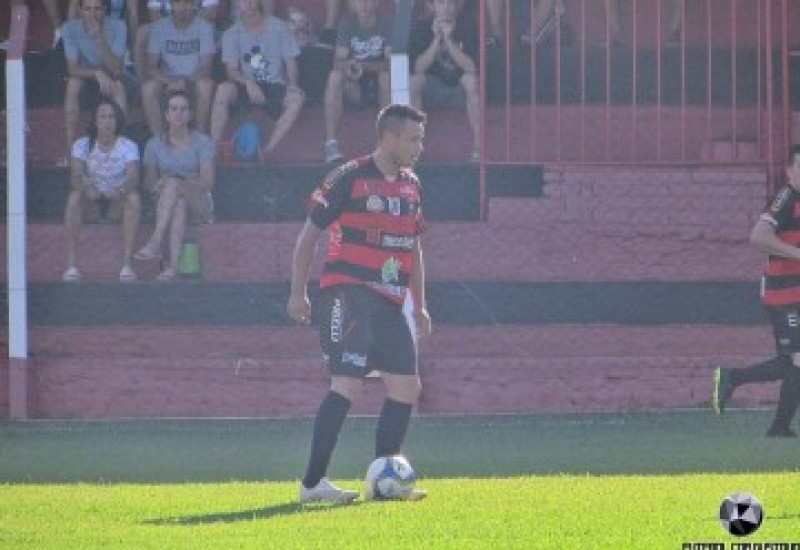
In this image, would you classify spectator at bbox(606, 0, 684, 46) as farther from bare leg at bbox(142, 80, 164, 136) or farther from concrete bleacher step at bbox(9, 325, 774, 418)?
bare leg at bbox(142, 80, 164, 136)

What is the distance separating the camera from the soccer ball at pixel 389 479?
11.6 metres

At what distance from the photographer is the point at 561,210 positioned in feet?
62.9

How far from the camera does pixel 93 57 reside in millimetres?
20672

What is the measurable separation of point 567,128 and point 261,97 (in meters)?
2.58

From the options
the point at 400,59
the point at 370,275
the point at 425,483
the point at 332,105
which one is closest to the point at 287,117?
the point at 332,105

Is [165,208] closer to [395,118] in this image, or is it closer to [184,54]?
[184,54]

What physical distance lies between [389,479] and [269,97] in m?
9.20

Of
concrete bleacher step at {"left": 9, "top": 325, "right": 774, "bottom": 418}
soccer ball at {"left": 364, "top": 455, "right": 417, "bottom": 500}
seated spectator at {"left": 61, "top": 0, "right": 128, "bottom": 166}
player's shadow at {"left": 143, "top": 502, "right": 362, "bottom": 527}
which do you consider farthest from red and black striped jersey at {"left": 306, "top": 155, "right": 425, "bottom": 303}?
seated spectator at {"left": 61, "top": 0, "right": 128, "bottom": 166}

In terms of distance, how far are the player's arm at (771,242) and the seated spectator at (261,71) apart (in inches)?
223

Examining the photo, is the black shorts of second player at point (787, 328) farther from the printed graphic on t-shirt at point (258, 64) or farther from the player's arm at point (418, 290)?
the printed graphic on t-shirt at point (258, 64)

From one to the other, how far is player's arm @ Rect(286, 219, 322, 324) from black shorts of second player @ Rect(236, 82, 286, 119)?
8.56 metres

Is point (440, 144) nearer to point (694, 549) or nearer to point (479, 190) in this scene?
point (479, 190)

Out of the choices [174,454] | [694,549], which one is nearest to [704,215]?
[174,454]

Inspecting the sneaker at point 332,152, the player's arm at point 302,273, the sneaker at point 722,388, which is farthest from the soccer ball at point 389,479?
the sneaker at point 332,152
